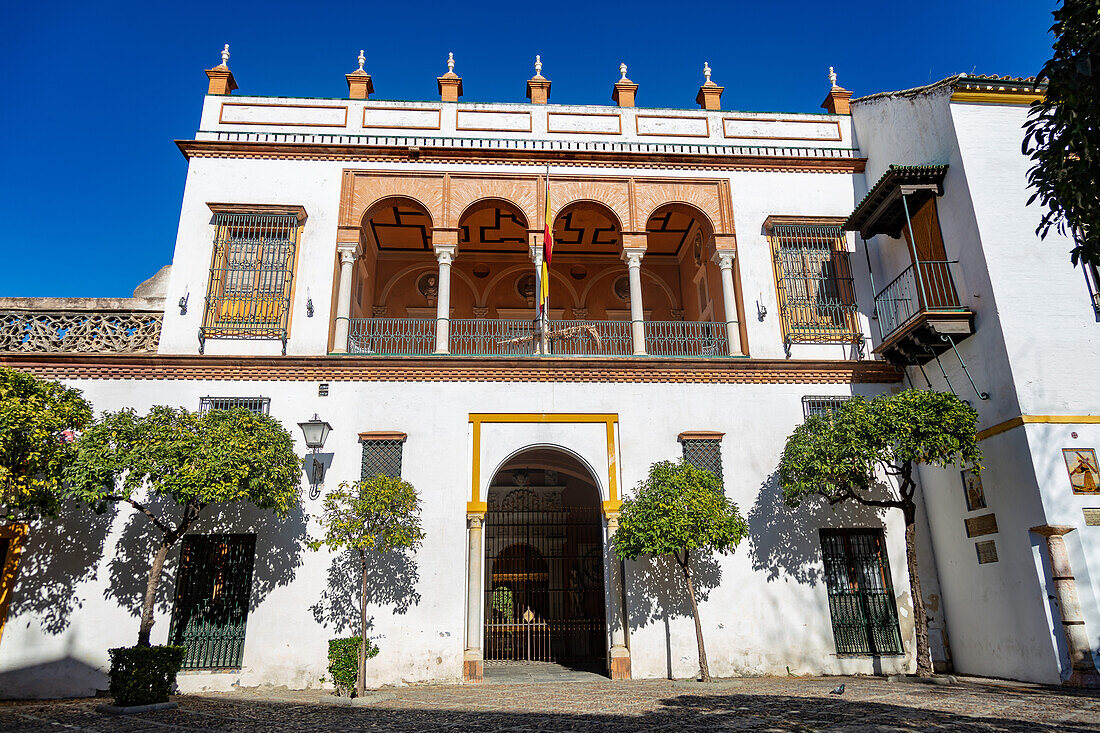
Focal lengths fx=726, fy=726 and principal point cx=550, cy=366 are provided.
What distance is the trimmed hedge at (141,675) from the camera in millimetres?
9008

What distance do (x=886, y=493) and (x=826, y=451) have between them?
2460 millimetres

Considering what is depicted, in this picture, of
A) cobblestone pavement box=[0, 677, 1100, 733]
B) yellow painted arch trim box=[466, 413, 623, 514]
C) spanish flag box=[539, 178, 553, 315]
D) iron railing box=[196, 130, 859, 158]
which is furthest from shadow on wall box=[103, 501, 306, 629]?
iron railing box=[196, 130, 859, 158]

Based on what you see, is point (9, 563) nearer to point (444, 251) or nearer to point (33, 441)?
point (33, 441)

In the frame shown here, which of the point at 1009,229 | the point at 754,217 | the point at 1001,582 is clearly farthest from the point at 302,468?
the point at 1009,229

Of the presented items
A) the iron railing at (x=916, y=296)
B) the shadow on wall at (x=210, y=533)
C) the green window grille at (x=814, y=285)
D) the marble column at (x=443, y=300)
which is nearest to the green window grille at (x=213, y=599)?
the shadow on wall at (x=210, y=533)

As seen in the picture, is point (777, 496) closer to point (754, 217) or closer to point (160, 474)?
point (754, 217)

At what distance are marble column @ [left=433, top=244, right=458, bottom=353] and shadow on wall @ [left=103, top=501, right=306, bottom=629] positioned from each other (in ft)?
12.1

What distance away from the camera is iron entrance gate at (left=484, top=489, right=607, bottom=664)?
50.9 feet

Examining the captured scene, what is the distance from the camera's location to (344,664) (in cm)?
1015

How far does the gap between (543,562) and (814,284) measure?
9.27m

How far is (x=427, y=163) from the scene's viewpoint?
1438 centimetres

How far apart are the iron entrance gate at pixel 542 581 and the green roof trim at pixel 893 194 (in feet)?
24.9

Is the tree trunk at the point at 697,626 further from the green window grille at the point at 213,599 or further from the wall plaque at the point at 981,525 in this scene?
Result: the green window grille at the point at 213,599

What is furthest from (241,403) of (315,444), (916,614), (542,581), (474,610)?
(916,614)
